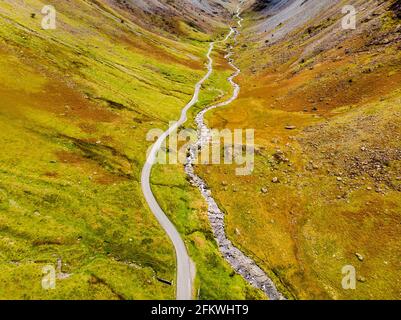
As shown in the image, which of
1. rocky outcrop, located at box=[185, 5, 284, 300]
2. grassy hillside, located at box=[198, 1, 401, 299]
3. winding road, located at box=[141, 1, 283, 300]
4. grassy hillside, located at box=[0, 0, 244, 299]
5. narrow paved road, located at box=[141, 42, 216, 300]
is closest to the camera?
grassy hillside, located at box=[0, 0, 244, 299]

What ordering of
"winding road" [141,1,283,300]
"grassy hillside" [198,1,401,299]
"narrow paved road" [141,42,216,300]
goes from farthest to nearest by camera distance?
"grassy hillside" [198,1,401,299]
"winding road" [141,1,283,300]
"narrow paved road" [141,42,216,300]

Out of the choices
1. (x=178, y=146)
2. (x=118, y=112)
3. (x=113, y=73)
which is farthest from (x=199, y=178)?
(x=113, y=73)

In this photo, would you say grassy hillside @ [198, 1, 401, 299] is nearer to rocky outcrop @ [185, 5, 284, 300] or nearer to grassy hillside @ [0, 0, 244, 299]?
rocky outcrop @ [185, 5, 284, 300]

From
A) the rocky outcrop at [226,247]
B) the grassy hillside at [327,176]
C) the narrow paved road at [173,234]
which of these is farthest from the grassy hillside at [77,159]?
the grassy hillside at [327,176]

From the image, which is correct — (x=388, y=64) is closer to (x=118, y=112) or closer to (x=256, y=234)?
(x=256, y=234)

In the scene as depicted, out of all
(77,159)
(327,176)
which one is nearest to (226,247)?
(327,176)

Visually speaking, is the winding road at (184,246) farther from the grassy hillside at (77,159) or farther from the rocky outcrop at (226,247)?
the grassy hillside at (77,159)

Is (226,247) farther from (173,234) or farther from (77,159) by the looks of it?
(77,159)

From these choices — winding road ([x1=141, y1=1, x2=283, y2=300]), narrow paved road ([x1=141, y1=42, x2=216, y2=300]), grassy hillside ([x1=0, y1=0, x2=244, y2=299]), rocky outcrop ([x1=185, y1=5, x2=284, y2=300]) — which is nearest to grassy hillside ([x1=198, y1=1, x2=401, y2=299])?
rocky outcrop ([x1=185, y1=5, x2=284, y2=300])

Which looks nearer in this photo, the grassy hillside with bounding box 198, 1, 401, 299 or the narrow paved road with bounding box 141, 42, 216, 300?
the narrow paved road with bounding box 141, 42, 216, 300
